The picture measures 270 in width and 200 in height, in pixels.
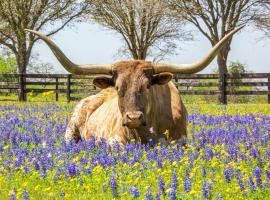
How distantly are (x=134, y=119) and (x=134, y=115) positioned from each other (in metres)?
0.06

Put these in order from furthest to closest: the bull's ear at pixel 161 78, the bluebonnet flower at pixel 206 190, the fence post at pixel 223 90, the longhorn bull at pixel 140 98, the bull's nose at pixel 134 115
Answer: the fence post at pixel 223 90
the bull's ear at pixel 161 78
the longhorn bull at pixel 140 98
the bull's nose at pixel 134 115
the bluebonnet flower at pixel 206 190

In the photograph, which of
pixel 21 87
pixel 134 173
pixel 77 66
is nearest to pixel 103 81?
pixel 77 66

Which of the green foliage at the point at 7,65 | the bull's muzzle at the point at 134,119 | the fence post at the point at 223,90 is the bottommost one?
the fence post at the point at 223,90

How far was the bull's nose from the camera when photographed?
7.08 metres

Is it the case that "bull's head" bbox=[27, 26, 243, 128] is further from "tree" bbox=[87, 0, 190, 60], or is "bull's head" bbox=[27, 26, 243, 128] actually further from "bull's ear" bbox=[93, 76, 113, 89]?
"tree" bbox=[87, 0, 190, 60]

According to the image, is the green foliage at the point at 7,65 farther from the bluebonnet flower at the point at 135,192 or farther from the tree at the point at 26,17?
the bluebonnet flower at the point at 135,192

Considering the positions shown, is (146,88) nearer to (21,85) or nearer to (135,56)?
(21,85)

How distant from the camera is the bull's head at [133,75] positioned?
727 cm


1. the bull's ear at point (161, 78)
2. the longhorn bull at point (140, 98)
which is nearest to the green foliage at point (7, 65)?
the longhorn bull at point (140, 98)

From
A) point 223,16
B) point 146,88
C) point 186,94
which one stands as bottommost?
point 186,94

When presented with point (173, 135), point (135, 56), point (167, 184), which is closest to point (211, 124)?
point (173, 135)

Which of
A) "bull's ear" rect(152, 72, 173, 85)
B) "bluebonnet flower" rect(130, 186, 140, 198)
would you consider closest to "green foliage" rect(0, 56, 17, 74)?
"bull's ear" rect(152, 72, 173, 85)

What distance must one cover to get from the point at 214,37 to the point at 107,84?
25.9m

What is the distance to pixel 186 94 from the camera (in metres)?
28.8
